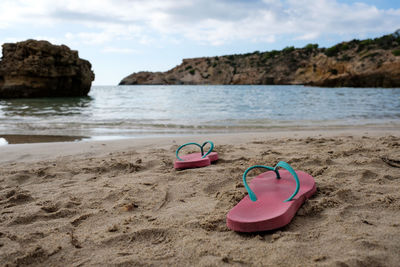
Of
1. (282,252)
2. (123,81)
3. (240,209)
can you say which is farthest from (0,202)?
(123,81)

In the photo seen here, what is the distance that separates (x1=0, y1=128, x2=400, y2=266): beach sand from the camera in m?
1.14

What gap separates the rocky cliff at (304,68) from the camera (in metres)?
32.9

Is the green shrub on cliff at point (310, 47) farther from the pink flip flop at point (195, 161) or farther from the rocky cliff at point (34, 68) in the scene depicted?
the pink flip flop at point (195, 161)

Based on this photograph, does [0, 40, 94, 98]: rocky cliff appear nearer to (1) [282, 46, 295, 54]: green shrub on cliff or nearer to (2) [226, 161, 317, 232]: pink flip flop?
(2) [226, 161, 317, 232]: pink flip flop

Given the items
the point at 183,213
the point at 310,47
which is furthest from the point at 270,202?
the point at 310,47

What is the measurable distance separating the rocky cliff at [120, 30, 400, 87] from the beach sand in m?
34.9

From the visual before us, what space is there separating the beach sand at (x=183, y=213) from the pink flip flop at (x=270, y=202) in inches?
1.8

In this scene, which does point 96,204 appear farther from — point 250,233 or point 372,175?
point 372,175

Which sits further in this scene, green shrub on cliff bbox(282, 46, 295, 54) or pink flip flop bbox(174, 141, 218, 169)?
green shrub on cliff bbox(282, 46, 295, 54)

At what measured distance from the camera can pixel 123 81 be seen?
89.2 m

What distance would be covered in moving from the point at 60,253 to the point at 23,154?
2.33 meters

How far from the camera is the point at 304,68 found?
52.7 meters

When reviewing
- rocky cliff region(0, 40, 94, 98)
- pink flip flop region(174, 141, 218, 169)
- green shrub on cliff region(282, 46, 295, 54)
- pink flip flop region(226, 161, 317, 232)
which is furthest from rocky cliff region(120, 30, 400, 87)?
pink flip flop region(226, 161, 317, 232)

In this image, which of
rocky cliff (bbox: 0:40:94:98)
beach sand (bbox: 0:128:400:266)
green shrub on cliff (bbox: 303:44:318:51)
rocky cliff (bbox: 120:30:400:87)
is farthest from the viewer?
green shrub on cliff (bbox: 303:44:318:51)
